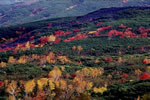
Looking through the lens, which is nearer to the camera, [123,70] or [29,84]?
[29,84]

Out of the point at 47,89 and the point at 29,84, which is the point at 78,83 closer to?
the point at 47,89

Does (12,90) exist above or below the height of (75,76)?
above

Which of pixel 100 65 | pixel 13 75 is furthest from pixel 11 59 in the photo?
pixel 100 65

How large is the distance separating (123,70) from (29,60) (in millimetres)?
80455

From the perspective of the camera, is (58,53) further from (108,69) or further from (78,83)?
(78,83)

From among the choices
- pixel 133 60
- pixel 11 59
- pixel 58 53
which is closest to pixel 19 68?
pixel 11 59

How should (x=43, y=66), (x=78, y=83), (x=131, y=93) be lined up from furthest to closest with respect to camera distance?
1. (x=43, y=66)
2. (x=78, y=83)
3. (x=131, y=93)

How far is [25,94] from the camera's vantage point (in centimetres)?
10688

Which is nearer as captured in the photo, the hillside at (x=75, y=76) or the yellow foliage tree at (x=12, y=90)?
the hillside at (x=75, y=76)

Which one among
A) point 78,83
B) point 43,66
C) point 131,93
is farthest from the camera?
point 43,66

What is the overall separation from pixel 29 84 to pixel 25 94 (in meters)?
5.94

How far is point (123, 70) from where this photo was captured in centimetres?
14838

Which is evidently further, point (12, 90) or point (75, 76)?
point (75, 76)

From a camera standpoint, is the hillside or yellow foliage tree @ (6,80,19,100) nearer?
the hillside
